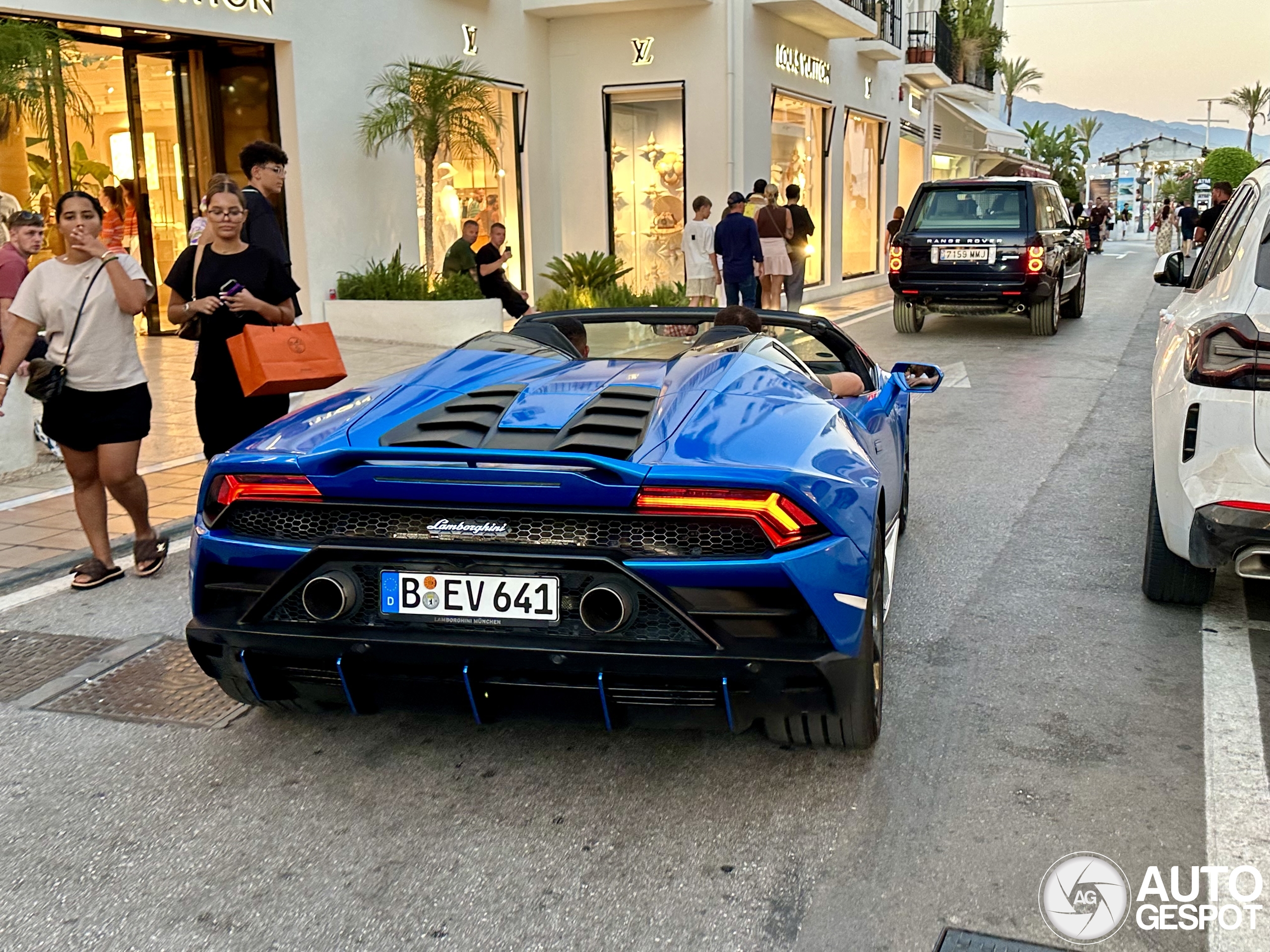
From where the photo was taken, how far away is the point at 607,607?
9.47 feet

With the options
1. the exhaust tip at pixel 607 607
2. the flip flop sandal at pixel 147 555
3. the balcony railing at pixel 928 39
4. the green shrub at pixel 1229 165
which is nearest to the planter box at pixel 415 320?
the flip flop sandal at pixel 147 555

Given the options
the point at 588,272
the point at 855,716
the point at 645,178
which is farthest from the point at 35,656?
the point at 645,178

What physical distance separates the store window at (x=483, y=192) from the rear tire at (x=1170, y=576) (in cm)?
1210

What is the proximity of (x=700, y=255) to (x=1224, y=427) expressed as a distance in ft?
40.1

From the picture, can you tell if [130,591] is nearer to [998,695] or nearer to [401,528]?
[401,528]

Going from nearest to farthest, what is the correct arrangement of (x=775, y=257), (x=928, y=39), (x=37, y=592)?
(x=37, y=592)
(x=775, y=257)
(x=928, y=39)

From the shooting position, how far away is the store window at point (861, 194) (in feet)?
84.9

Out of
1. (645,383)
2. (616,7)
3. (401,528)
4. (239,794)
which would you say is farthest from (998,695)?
(616,7)

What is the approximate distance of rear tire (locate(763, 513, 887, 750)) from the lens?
2973 mm

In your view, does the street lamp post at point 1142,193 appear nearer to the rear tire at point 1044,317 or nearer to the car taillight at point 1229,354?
the rear tire at point 1044,317

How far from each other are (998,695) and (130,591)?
3.62 meters

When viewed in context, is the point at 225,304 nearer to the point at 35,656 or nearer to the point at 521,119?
the point at 35,656

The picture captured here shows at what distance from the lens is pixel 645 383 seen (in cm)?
349

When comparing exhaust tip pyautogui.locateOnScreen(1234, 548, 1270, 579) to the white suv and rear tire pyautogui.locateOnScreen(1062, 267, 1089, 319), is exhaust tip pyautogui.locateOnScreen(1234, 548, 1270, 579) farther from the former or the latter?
rear tire pyautogui.locateOnScreen(1062, 267, 1089, 319)
